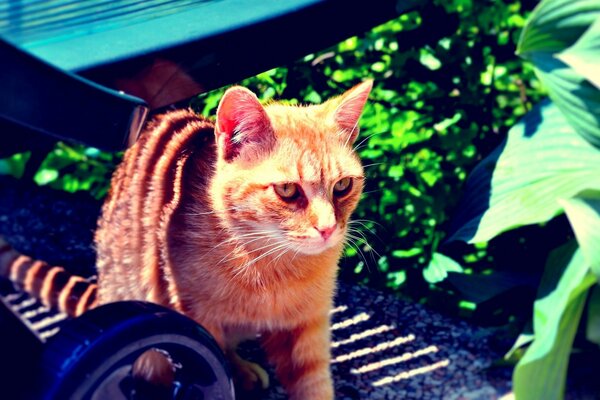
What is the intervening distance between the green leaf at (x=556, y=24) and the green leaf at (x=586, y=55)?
115mm

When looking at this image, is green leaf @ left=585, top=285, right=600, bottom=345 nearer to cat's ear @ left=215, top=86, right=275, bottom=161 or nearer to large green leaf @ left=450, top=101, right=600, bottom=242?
large green leaf @ left=450, top=101, right=600, bottom=242

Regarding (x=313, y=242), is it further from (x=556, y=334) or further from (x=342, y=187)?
(x=556, y=334)

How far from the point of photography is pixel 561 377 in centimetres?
190

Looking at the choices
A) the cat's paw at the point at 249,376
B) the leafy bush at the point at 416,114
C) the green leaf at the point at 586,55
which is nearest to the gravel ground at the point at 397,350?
the cat's paw at the point at 249,376

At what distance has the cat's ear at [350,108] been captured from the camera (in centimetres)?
186

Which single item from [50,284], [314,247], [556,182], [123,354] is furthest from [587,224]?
[50,284]

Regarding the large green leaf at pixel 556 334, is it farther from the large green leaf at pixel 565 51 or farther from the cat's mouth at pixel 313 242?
the cat's mouth at pixel 313 242

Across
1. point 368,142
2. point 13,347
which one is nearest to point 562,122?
point 368,142

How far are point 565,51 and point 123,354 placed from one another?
1.29m

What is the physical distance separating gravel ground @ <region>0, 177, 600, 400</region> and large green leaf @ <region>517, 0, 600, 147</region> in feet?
2.61

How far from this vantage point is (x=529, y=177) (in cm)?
209

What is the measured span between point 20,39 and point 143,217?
69 centimetres

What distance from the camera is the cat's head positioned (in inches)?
69.6

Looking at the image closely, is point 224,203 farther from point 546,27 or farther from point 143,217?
point 546,27
